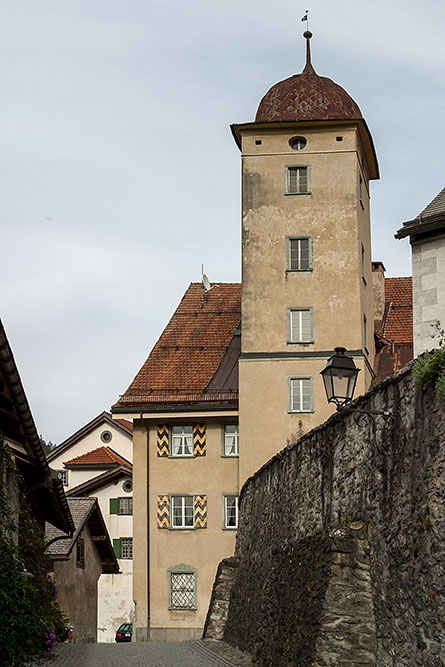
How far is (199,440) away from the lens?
Answer: 38.1 metres

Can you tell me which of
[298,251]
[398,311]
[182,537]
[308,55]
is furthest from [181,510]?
[308,55]

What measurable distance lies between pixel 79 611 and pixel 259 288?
11757 millimetres

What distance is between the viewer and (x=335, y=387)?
42.2ft

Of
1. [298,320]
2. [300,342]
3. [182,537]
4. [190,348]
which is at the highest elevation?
[298,320]

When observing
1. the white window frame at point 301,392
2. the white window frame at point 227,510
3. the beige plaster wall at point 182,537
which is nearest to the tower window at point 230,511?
the white window frame at point 227,510

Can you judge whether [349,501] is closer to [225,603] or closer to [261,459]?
[225,603]

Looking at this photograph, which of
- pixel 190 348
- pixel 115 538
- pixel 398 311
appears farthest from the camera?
pixel 115 538

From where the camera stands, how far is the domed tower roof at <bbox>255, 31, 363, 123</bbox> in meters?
38.1

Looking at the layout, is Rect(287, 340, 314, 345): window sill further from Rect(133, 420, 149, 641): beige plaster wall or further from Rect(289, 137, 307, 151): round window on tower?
Rect(289, 137, 307, 151): round window on tower

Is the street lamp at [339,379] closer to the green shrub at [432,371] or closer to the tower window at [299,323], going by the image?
the green shrub at [432,371]

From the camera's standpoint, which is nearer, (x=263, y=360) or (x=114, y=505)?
(x=263, y=360)

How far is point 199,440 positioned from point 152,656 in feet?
53.9

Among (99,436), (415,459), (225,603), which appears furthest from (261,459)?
(99,436)

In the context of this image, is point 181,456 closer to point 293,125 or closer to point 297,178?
point 297,178
